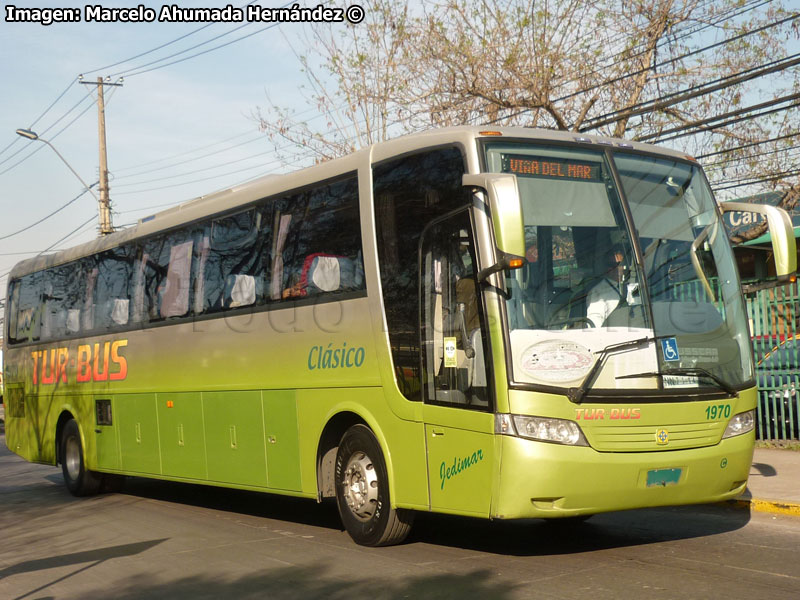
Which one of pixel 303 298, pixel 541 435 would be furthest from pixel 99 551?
pixel 541 435

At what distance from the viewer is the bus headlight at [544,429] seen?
22.9 ft

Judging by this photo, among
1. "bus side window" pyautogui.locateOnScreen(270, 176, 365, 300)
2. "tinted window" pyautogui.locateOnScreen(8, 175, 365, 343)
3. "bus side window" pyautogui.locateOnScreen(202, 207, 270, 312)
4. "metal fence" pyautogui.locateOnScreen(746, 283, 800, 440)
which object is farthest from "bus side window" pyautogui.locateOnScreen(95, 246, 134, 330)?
"metal fence" pyautogui.locateOnScreen(746, 283, 800, 440)

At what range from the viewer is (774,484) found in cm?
1078

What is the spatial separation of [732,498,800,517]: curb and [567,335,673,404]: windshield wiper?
3375 mm

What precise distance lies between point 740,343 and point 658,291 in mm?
969

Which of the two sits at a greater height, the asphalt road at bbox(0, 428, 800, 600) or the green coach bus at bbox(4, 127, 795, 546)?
the green coach bus at bbox(4, 127, 795, 546)

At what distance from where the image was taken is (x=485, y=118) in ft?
70.5

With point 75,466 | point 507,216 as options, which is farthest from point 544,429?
point 75,466

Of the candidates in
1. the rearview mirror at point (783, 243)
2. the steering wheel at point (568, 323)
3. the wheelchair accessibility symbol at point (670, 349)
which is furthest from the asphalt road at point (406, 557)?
the rearview mirror at point (783, 243)

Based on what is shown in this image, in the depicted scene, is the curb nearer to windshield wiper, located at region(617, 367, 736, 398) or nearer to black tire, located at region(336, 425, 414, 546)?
windshield wiper, located at region(617, 367, 736, 398)

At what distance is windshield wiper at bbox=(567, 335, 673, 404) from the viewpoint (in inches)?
275

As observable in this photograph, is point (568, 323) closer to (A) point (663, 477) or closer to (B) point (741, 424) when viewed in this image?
(A) point (663, 477)

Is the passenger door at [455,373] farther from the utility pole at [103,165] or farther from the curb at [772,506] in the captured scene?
the utility pole at [103,165]

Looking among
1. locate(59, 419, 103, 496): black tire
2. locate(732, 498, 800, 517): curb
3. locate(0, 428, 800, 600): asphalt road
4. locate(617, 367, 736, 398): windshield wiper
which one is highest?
locate(617, 367, 736, 398): windshield wiper
